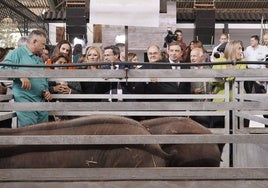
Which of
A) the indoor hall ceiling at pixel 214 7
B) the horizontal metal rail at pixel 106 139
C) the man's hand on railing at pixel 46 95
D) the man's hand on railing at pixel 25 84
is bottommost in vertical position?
the horizontal metal rail at pixel 106 139

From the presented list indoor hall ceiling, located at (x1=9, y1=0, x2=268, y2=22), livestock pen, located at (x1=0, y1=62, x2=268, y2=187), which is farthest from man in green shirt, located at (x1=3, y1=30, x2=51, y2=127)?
indoor hall ceiling, located at (x1=9, y1=0, x2=268, y2=22)

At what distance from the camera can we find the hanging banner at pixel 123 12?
3412 millimetres

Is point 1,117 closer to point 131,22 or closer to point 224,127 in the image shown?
point 131,22

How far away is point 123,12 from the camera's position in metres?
3.43

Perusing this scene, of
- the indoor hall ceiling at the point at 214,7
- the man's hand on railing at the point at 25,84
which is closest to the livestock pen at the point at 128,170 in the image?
the man's hand on railing at the point at 25,84

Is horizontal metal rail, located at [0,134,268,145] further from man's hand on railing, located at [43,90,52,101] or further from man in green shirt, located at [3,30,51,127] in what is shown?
man's hand on railing, located at [43,90,52,101]

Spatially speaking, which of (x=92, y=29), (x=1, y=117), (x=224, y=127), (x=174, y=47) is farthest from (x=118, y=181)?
(x=92, y=29)

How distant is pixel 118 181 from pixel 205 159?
96 cm

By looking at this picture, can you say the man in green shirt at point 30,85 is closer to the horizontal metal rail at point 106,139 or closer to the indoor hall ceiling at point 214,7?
the horizontal metal rail at point 106,139

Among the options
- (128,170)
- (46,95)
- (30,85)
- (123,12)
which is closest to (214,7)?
(46,95)

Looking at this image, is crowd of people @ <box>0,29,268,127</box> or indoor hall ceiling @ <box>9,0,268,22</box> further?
indoor hall ceiling @ <box>9,0,268,22</box>

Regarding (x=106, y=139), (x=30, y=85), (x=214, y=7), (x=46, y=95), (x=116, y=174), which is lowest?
(x=116, y=174)

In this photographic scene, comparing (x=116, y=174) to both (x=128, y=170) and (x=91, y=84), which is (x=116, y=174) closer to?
(x=128, y=170)

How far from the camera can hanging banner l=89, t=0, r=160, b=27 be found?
11.2ft
